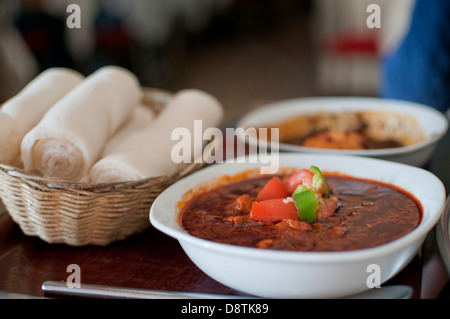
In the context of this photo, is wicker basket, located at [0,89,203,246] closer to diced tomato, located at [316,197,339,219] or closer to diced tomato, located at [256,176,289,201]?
diced tomato, located at [256,176,289,201]

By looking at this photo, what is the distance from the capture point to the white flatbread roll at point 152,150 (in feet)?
3.60

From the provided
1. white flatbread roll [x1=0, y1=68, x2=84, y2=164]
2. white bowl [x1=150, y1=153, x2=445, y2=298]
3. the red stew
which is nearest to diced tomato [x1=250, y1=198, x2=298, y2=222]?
the red stew

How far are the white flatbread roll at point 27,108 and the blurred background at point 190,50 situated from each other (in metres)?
2.38

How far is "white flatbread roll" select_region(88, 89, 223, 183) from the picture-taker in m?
1.10

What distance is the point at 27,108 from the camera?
123 centimetres

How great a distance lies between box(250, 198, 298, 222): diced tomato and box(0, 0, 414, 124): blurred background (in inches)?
102

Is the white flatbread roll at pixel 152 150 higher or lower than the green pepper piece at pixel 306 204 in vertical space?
higher

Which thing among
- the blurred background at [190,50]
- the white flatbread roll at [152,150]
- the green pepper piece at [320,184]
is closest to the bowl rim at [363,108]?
the white flatbread roll at [152,150]

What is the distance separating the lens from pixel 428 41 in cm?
217

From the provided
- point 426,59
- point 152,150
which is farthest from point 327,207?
A: point 426,59

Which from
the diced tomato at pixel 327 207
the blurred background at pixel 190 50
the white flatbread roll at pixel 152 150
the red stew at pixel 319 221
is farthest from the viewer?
the blurred background at pixel 190 50

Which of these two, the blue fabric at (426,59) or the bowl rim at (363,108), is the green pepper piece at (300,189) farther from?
the blue fabric at (426,59)

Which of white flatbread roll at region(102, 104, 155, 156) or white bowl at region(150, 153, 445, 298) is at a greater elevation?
white flatbread roll at region(102, 104, 155, 156)

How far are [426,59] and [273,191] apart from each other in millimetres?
1495
